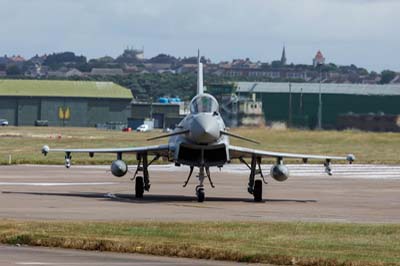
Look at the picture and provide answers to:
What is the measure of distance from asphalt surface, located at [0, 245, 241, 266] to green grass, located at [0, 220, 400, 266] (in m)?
0.46

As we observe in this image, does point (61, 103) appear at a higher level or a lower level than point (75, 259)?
lower

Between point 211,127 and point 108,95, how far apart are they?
439 ft

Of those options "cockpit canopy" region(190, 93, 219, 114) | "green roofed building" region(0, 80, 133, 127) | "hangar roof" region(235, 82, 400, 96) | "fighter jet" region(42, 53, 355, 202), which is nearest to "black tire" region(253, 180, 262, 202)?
"fighter jet" region(42, 53, 355, 202)

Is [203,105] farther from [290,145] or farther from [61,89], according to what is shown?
[61,89]

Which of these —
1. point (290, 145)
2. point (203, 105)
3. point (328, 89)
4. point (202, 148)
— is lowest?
point (290, 145)

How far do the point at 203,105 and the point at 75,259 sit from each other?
46.6ft

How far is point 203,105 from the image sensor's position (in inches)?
1298

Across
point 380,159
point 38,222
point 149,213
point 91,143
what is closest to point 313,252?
point 38,222

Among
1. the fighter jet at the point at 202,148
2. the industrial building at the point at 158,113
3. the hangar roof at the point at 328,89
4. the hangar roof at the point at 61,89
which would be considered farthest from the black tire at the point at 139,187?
the hangar roof at the point at 61,89

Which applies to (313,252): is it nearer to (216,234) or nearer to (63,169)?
(216,234)

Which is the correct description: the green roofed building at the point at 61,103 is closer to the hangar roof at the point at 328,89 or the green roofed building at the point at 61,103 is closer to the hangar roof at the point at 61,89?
the hangar roof at the point at 61,89

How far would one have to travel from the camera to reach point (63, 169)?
52.6 metres

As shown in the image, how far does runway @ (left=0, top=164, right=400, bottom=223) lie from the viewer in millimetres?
28328

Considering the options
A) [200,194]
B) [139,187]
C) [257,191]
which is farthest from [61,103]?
[200,194]
